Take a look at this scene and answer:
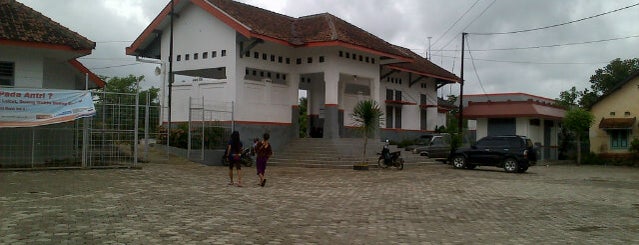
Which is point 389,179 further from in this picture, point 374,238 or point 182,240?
point 182,240

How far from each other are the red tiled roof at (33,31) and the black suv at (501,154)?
1599 cm

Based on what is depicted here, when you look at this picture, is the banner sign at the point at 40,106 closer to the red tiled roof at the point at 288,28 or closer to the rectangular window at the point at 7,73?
the rectangular window at the point at 7,73

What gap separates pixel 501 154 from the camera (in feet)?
71.7

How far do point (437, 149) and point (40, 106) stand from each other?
59.1 feet

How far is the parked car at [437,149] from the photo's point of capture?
2583 cm

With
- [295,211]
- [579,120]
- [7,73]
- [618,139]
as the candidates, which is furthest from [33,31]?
[618,139]

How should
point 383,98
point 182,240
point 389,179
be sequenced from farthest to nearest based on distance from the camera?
point 383,98 → point 389,179 → point 182,240

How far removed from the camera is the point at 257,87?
2334cm

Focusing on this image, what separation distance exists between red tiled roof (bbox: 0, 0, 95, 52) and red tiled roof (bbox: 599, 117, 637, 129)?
1141 inches

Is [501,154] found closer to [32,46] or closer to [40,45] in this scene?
[40,45]

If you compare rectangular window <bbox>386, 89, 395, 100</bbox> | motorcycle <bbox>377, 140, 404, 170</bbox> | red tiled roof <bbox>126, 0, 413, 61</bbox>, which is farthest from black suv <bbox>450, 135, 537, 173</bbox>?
rectangular window <bbox>386, 89, 395, 100</bbox>

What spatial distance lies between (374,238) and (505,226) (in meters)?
2.60

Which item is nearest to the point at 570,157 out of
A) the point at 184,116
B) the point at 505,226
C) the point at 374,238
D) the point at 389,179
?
the point at 389,179

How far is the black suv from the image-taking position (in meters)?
21.5
